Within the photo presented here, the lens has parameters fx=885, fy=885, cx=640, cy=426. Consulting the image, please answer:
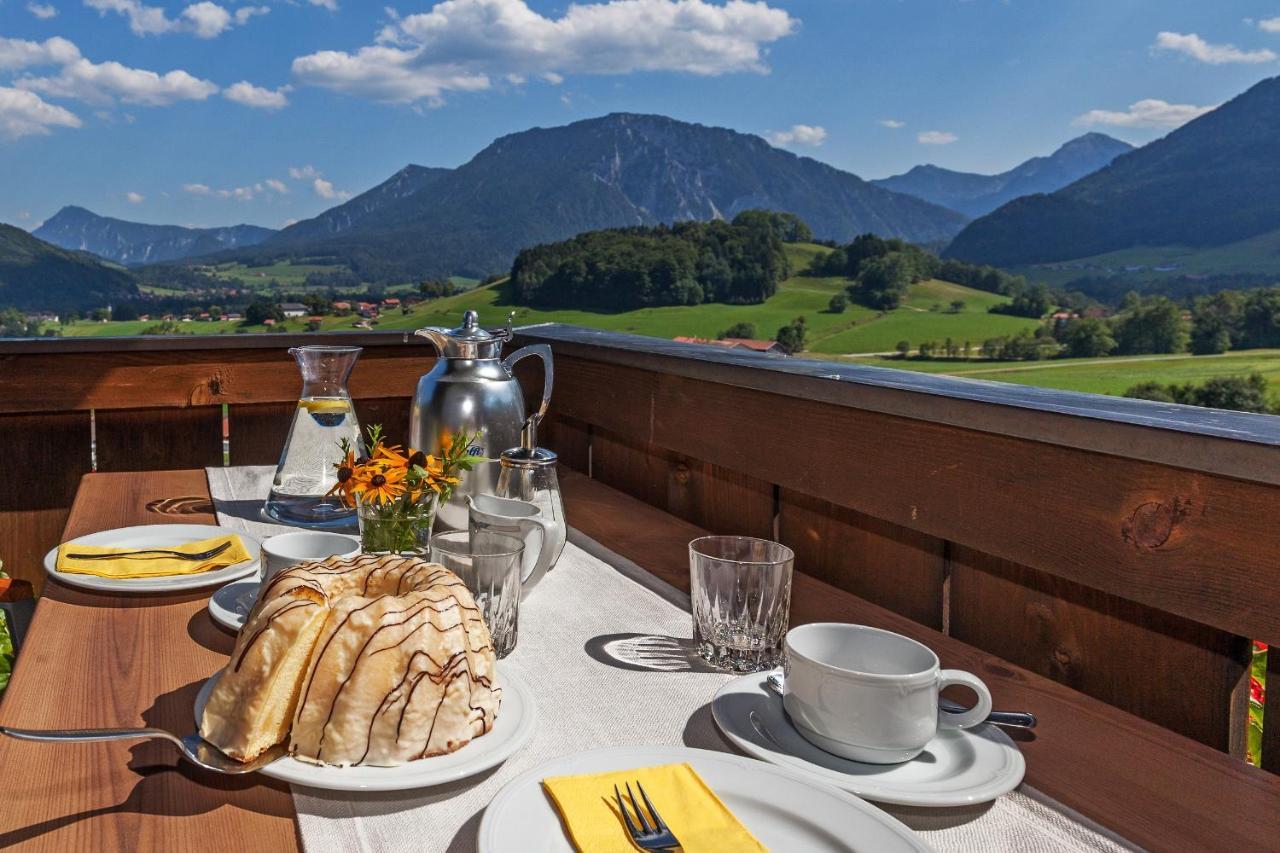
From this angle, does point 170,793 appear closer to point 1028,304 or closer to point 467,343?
point 467,343

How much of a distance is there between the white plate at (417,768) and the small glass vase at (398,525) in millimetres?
345

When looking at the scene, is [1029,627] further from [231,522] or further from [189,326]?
[189,326]

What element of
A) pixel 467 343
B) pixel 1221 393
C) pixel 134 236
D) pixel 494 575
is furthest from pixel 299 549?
pixel 134 236

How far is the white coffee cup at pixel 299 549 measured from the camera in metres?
0.86

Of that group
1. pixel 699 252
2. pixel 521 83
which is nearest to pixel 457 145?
pixel 521 83

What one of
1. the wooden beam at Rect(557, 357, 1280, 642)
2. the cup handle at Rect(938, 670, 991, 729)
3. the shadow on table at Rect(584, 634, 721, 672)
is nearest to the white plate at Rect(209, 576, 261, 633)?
the shadow on table at Rect(584, 634, 721, 672)

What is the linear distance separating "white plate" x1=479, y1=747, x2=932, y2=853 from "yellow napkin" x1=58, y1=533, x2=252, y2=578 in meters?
0.64

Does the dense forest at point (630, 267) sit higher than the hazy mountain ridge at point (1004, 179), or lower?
lower

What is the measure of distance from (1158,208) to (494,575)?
6883 centimetres

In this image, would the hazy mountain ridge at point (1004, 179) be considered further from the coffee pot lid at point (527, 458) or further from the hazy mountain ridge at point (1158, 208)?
the coffee pot lid at point (527, 458)

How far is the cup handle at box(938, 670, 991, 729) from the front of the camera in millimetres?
638

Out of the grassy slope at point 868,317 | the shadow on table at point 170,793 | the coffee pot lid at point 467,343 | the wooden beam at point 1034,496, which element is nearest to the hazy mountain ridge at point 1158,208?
the grassy slope at point 868,317

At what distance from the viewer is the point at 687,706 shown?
0.74 meters

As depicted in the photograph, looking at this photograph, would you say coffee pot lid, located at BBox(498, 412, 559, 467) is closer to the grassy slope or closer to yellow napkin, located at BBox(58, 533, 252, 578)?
yellow napkin, located at BBox(58, 533, 252, 578)
